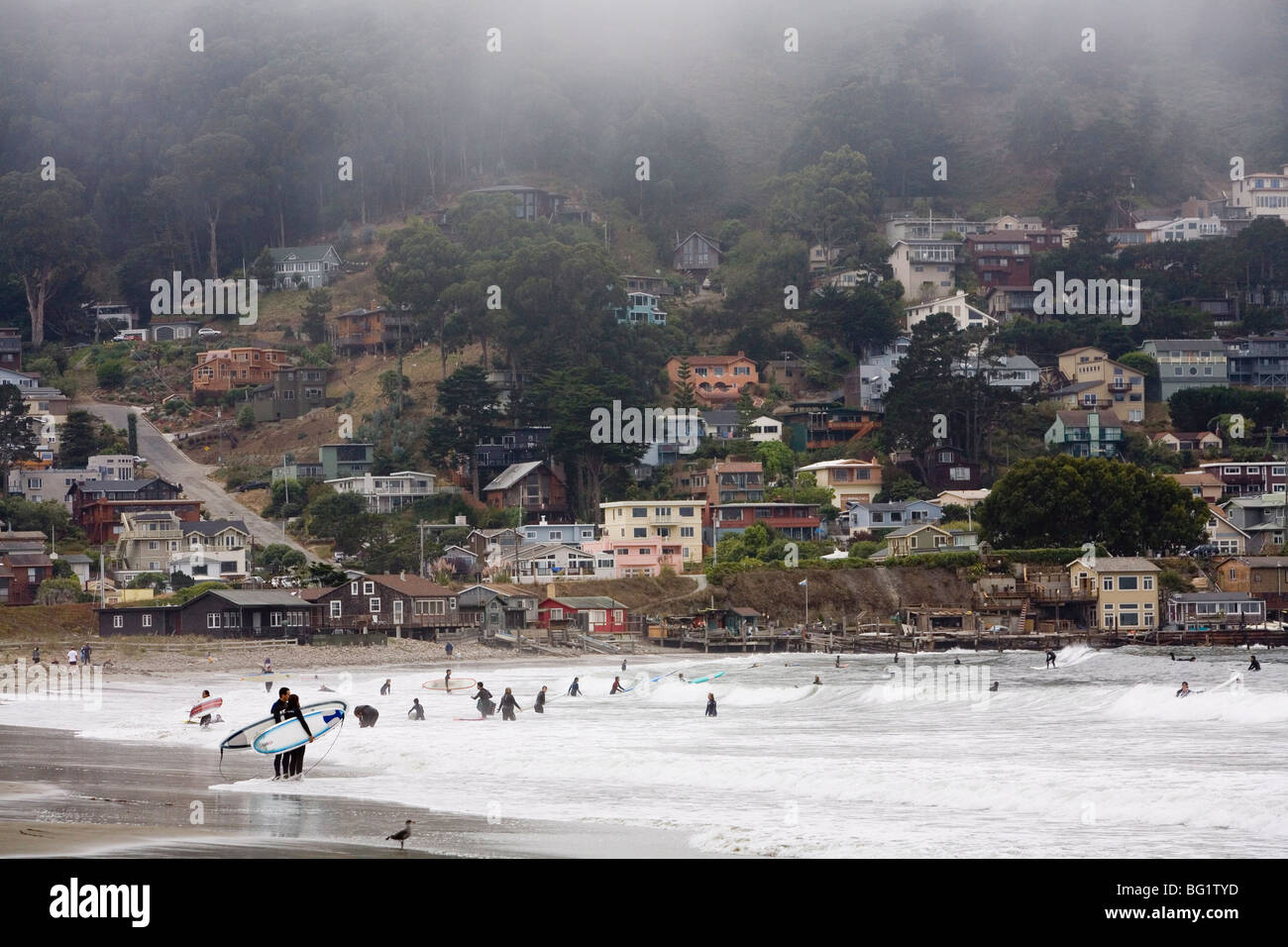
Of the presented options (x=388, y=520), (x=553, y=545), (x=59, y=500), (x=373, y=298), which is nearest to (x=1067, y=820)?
(x=553, y=545)

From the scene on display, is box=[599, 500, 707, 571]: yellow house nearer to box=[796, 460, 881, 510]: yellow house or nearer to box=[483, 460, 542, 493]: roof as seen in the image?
box=[483, 460, 542, 493]: roof

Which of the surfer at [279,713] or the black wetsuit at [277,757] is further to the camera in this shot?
the black wetsuit at [277,757]

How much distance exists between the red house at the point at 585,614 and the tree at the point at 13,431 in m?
39.5

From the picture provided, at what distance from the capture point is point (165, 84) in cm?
16750

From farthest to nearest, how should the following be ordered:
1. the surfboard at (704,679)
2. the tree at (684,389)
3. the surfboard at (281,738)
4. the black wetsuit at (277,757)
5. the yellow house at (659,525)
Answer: the tree at (684,389)
the yellow house at (659,525)
the surfboard at (704,679)
the surfboard at (281,738)
the black wetsuit at (277,757)

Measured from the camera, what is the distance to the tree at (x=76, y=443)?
343ft

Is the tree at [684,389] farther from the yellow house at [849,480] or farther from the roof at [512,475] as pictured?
the roof at [512,475]

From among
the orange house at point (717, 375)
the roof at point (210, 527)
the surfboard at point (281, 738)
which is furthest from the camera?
the orange house at point (717, 375)

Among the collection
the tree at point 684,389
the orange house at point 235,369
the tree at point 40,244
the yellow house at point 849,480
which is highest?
the tree at point 40,244

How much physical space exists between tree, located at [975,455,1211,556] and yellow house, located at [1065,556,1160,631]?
3.50 metres

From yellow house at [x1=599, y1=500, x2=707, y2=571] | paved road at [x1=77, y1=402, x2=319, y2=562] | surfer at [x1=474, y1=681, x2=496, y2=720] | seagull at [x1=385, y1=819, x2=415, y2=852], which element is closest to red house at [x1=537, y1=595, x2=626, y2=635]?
yellow house at [x1=599, y1=500, x2=707, y2=571]

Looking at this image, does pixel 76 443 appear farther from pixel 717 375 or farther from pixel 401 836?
pixel 401 836

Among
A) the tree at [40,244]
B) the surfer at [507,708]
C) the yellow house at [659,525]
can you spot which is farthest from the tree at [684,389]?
the surfer at [507,708]

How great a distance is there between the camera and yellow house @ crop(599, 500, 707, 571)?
9012 centimetres
